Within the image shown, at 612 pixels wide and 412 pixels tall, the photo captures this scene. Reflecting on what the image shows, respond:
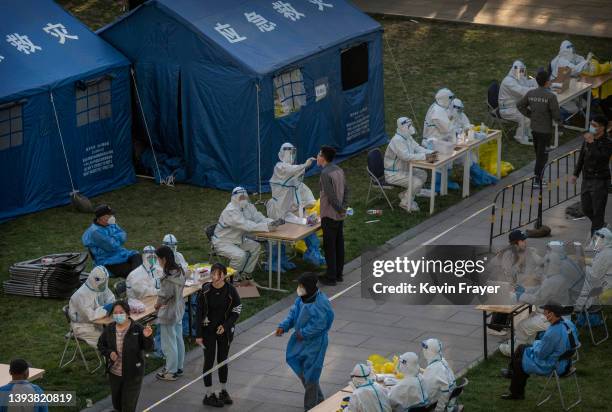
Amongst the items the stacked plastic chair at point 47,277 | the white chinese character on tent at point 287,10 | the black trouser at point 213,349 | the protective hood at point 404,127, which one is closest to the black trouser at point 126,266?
the stacked plastic chair at point 47,277

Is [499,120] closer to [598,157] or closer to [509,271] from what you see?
[598,157]

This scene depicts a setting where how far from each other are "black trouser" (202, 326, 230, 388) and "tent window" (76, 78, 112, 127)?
8.05 m

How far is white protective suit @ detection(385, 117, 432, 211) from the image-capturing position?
2112cm

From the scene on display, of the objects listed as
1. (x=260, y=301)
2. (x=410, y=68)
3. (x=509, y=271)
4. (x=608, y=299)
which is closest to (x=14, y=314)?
(x=260, y=301)

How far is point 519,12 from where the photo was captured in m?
34.3

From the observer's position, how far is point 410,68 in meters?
29.9

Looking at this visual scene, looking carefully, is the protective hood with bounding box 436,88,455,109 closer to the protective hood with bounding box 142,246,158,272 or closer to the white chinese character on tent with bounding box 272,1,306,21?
the white chinese character on tent with bounding box 272,1,306,21

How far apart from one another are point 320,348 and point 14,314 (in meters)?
5.23

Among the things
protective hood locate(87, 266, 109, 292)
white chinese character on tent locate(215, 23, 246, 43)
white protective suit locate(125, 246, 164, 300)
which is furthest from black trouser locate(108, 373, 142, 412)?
white chinese character on tent locate(215, 23, 246, 43)

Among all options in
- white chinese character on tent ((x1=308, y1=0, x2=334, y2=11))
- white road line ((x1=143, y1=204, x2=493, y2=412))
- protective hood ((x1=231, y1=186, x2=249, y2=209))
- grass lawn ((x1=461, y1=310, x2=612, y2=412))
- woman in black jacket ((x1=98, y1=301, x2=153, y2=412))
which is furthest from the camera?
white chinese character on tent ((x1=308, y1=0, x2=334, y2=11))

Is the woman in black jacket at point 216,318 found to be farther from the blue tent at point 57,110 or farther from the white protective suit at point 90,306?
the blue tent at point 57,110

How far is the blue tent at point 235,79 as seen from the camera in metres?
21.7

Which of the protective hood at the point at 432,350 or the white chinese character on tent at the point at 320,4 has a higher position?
the protective hood at the point at 432,350

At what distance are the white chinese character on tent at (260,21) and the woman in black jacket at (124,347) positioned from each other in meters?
9.59
